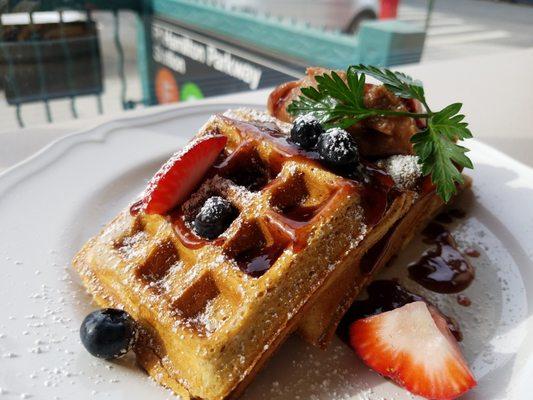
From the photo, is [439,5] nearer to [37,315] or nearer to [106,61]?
[106,61]

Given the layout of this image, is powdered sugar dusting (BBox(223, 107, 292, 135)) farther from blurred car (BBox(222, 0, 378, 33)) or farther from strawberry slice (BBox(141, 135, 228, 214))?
blurred car (BBox(222, 0, 378, 33))

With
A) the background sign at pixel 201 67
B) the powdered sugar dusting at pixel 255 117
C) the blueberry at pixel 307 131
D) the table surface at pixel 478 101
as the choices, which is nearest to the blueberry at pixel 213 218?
the blueberry at pixel 307 131

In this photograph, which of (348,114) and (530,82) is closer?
(348,114)

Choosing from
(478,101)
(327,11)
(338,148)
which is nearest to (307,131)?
(338,148)

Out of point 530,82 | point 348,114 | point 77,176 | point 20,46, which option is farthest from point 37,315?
point 20,46

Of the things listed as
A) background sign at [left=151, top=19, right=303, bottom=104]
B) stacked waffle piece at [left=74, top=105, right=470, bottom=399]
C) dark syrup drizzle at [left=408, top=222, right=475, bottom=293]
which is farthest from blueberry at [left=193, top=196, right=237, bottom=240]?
background sign at [left=151, top=19, right=303, bottom=104]

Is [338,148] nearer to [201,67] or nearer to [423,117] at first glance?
[423,117]
